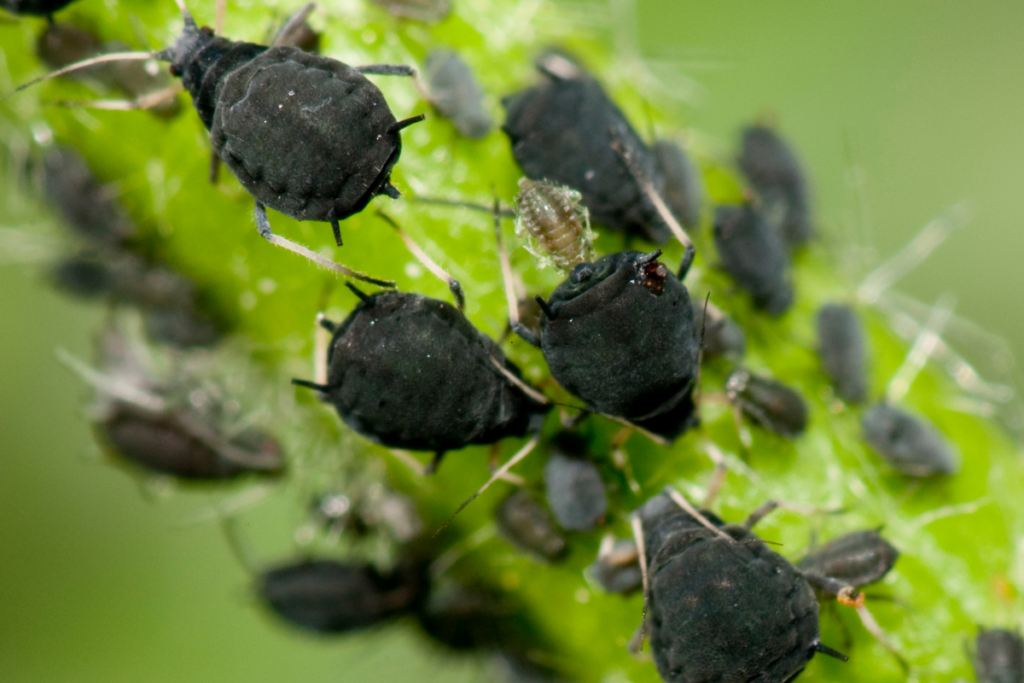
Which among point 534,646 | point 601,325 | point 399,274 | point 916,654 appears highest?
point 601,325

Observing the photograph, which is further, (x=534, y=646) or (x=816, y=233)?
(x=816, y=233)

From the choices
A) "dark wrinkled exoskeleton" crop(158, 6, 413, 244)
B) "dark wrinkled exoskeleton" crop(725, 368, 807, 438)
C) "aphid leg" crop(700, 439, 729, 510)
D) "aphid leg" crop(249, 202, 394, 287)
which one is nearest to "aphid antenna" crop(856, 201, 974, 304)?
"dark wrinkled exoskeleton" crop(725, 368, 807, 438)

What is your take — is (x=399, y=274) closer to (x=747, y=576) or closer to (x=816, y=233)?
(x=747, y=576)

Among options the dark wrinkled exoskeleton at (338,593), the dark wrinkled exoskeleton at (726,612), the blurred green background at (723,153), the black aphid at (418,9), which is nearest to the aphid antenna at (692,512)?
the dark wrinkled exoskeleton at (726,612)

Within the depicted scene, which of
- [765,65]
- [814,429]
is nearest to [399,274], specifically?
[814,429]

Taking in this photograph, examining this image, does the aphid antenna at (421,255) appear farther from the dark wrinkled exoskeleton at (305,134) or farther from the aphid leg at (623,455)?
the aphid leg at (623,455)

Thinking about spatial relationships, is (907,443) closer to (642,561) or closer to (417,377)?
(642,561)

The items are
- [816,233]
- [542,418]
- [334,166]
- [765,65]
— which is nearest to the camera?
[334,166]
